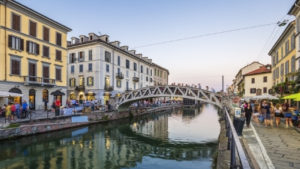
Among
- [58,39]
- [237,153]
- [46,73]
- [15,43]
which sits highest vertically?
[58,39]

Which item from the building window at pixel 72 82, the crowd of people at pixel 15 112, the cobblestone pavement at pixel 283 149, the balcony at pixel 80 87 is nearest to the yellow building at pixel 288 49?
the cobblestone pavement at pixel 283 149

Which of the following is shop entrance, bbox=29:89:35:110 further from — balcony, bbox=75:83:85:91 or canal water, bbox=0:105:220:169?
balcony, bbox=75:83:85:91

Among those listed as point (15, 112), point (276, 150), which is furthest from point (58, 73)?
point (276, 150)

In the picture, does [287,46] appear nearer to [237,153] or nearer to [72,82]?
[237,153]

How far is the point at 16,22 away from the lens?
2039 centimetres

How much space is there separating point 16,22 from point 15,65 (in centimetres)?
507

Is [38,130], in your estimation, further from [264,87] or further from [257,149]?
[264,87]

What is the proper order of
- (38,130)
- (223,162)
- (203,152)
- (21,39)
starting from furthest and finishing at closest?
1. (21,39)
2. (38,130)
3. (203,152)
4. (223,162)

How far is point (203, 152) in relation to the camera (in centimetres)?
1313

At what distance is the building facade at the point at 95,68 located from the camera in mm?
33037

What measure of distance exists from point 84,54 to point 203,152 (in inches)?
1165

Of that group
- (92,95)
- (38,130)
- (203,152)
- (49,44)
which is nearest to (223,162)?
(203,152)

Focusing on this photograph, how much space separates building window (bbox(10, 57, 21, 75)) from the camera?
65.4 ft

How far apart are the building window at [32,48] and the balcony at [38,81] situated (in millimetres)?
3306
